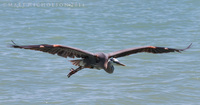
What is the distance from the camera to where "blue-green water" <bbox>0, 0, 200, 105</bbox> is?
15.3m

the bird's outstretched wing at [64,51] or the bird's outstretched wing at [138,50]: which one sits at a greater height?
the bird's outstretched wing at [64,51]

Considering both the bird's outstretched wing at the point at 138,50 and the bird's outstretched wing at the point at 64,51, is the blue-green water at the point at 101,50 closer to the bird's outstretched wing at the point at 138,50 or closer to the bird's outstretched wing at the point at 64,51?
the bird's outstretched wing at the point at 138,50

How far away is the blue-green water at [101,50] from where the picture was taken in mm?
15332

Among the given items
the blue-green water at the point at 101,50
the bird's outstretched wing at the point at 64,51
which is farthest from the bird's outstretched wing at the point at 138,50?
the blue-green water at the point at 101,50

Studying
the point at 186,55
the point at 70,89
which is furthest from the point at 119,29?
the point at 70,89

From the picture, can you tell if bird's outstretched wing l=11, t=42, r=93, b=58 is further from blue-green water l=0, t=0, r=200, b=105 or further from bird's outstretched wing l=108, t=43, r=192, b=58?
blue-green water l=0, t=0, r=200, b=105

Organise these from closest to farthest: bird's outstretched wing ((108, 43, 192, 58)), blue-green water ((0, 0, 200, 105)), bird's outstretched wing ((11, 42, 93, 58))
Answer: bird's outstretched wing ((11, 42, 93, 58)) → bird's outstretched wing ((108, 43, 192, 58)) → blue-green water ((0, 0, 200, 105))

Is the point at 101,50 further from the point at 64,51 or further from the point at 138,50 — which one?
the point at 64,51

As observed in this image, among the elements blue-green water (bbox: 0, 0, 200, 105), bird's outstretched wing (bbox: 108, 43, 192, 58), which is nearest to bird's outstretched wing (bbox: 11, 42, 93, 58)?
bird's outstretched wing (bbox: 108, 43, 192, 58)

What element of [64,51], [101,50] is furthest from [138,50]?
[101,50]

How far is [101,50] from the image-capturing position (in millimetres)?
20891

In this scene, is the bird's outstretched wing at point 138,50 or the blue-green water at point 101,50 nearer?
the bird's outstretched wing at point 138,50

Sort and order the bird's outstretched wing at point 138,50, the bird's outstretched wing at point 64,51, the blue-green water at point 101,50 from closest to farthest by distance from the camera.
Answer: the bird's outstretched wing at point 64,51 → the bird's outstretched wing at point 138,50 → the blue-green water at point 101,50

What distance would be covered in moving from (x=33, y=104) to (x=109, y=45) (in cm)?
835
